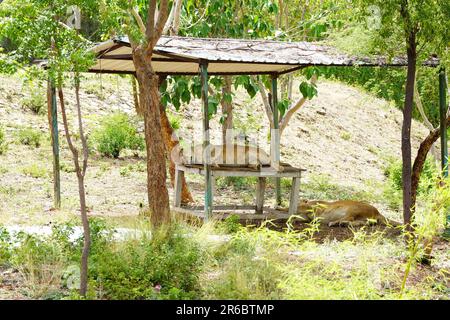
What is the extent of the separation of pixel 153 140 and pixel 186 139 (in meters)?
10.5

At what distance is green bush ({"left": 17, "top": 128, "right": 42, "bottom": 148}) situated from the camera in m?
17.1

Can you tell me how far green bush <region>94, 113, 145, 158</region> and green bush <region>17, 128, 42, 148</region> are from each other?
130 centimetres

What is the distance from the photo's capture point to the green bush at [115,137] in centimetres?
1756

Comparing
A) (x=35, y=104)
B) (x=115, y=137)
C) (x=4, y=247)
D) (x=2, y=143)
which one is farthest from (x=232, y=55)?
(x=35, y=104)

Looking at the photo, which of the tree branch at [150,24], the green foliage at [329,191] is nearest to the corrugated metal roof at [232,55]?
the tree branch at [150,24]

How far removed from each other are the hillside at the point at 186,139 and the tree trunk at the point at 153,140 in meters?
2.39

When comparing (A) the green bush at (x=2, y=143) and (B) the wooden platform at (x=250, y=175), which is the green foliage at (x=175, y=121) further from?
(B) the wooden platform at (x=250, y=175)

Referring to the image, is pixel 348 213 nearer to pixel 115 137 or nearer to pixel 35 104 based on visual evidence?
pixel 115 137

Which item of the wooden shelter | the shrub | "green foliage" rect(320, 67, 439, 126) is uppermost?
the wooden shelter

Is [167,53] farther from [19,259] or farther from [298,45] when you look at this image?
[19,259]

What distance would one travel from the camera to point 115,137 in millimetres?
17656

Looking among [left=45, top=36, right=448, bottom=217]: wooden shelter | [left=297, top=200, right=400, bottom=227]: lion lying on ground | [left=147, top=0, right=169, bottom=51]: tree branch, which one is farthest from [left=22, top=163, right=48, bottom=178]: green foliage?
[left=147, top=0, right=169, bottom=51]: tree branch

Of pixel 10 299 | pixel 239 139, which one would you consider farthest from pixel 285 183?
pixel 10 299

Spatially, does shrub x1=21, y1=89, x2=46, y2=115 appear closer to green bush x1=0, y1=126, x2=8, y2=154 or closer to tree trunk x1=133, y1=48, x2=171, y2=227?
green bush x1=0, y1=126, x2=8, y2=154
